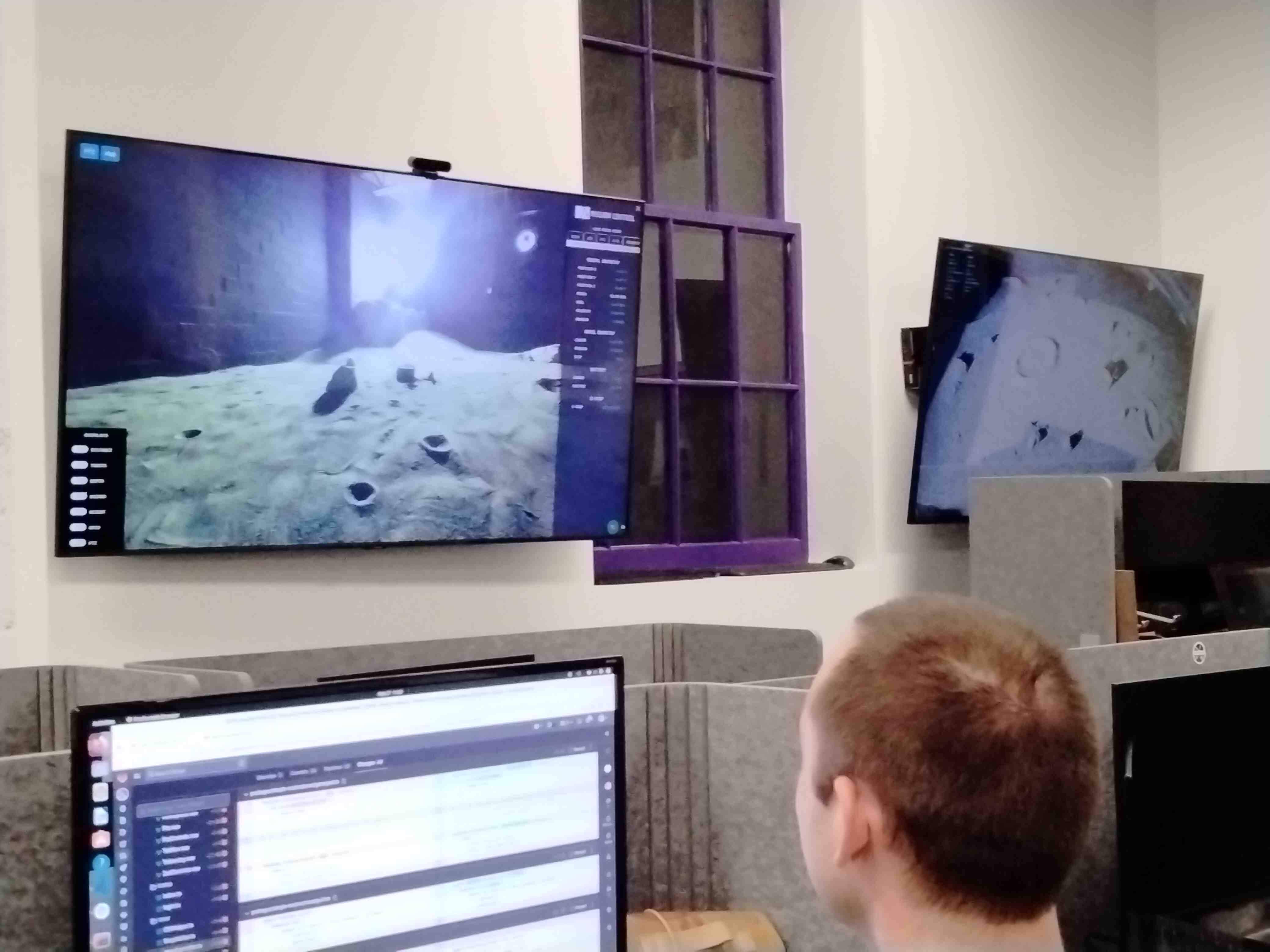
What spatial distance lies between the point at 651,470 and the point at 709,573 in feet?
0.93

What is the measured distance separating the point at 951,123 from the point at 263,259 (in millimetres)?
2045

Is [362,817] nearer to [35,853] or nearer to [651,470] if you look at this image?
[35,853]

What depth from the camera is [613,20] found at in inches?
122

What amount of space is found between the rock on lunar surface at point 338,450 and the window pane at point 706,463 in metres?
0.75

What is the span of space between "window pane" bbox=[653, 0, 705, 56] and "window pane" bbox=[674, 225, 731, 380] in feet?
1.57

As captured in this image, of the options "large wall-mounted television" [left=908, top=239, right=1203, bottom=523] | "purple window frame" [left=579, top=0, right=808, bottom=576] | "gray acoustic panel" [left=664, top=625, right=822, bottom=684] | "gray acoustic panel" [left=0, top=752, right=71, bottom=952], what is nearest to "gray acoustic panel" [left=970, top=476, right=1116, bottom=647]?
"large wall-mounted television" [left=908, top=239, right=1203, bottom=523]

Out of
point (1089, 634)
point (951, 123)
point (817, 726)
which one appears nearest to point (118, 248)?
point (817, 726)

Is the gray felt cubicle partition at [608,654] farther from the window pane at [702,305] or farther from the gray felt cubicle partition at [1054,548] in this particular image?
the window pane at [702,305]

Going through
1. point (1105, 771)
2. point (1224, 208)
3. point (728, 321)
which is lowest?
point (1105, 771)

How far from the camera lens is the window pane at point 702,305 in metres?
3.14

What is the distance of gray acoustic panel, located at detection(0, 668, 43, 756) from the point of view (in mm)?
1472

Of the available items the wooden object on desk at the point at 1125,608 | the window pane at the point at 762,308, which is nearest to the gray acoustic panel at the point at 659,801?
the wooden object on desk at the point at 1125,608

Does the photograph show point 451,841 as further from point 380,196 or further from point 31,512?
point 380,196

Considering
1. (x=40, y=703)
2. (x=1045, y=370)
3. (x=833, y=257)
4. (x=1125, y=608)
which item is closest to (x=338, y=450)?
(x=40, y=703)
